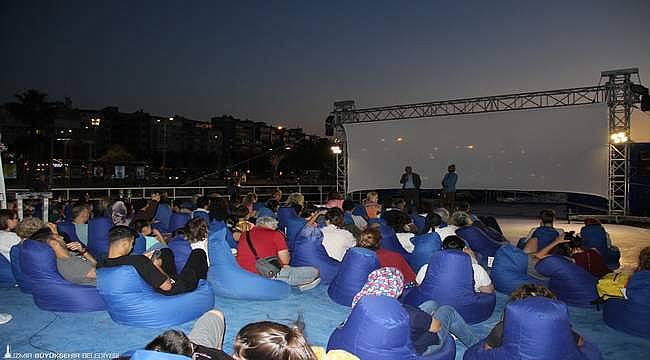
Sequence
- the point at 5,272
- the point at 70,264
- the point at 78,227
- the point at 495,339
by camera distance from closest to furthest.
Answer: the point at 495,339 < the point at 70,264 < the point at 5,272 < the point at 78,227

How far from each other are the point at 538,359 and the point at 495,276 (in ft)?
9.69

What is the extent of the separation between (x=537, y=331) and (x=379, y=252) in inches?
95.8

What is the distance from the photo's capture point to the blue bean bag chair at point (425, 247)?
5.52 m

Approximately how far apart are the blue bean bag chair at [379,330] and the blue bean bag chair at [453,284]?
159 cm

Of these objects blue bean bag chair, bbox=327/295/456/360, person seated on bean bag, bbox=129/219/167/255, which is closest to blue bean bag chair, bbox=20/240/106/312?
person seated on bean bag, bbox=129/219/167/255

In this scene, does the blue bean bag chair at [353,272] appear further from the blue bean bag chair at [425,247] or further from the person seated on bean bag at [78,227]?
the person seated on bean bag at [78,227]

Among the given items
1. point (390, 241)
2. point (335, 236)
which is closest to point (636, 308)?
point (390, 241)

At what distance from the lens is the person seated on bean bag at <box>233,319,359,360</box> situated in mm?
1465

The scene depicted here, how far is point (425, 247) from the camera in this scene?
18.2 ft

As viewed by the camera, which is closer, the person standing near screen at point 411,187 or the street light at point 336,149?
the person standing near screen at point 411,187

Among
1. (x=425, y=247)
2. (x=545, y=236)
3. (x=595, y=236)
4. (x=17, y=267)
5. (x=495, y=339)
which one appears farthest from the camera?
(x=595, y=236)

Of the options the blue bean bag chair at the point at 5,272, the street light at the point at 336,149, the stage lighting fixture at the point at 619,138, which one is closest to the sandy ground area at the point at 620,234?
the stage lighting fixture at the point at 619,138

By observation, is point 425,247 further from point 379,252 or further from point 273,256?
point 273,256

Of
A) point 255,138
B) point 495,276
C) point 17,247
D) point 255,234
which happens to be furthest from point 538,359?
point 255,138
